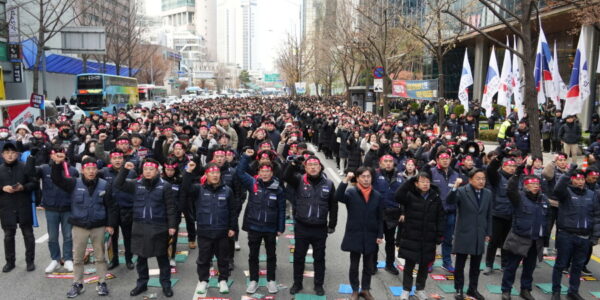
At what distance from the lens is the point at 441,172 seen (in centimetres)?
744

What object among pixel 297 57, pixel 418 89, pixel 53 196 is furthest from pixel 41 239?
pixel 297 57

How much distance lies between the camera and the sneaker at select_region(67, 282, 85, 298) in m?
6.08

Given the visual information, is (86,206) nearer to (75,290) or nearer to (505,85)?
(75,290)

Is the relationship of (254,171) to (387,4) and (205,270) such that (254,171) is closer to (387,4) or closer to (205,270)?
(205,270)

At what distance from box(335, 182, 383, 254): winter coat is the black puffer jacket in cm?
37

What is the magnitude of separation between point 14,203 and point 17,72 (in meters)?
32.2

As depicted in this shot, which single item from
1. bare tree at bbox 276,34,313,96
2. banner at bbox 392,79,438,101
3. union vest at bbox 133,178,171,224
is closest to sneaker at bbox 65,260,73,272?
union vest at bbox 133,178,171,224

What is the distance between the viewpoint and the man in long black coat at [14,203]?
22.4 feet

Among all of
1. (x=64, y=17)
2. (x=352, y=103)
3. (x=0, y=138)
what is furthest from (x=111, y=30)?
(x=0, y=138)

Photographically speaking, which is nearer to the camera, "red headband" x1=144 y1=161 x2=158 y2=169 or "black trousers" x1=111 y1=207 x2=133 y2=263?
"red headband" x1=144 y1=161 x2=158 y2=169

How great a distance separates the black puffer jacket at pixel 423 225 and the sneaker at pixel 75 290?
4.06m

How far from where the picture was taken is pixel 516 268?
6.24 metres

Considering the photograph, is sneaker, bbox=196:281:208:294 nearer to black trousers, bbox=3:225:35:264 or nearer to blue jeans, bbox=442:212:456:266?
black trousers, bbox=3:225:35:264

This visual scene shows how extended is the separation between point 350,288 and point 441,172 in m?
2.27
